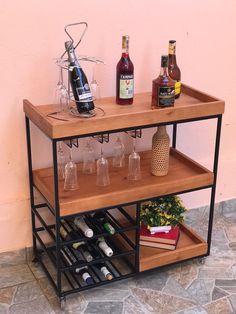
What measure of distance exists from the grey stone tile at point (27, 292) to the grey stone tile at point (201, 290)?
64cm

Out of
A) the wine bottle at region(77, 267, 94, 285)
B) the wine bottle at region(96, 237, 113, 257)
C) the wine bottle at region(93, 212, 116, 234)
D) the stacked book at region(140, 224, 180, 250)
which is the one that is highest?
the wine bottle at region(93, 212, 116, 234)

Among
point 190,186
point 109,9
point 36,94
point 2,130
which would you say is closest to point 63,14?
point 109,9

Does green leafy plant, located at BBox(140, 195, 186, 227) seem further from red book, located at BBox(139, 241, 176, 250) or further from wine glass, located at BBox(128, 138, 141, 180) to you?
wine glass, located at BBox(128, 138, 141, 180)

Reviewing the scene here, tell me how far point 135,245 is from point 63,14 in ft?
3.25

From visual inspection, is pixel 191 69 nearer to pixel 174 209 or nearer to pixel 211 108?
pixel 211 108

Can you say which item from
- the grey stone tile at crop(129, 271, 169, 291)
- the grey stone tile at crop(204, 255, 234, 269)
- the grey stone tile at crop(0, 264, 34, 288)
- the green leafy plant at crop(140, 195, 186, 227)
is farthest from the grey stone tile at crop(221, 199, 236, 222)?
the grey stone tile at crop(0, 264, 34, 288)

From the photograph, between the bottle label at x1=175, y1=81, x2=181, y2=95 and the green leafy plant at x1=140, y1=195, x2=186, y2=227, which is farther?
the green leafy plant at x1=140, y1=195, x2=186, y2=227

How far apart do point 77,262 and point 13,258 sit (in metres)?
0.39

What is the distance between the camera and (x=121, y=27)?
7.17 feet

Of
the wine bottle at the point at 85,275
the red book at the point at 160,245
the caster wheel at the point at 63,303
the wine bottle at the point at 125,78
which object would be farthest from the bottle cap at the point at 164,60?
the caster wheel at the point at 63,303

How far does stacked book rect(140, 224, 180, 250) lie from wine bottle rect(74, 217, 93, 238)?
0.32 m

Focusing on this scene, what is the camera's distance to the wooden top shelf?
179 centimetres

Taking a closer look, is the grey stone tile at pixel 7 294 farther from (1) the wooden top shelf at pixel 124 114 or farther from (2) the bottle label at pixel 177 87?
(2) the bottle label at pixel 177 87

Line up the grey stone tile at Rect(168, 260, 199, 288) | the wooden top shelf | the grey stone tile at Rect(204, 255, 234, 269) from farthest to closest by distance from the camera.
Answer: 1. the grey stone tile at Rect(204, 255, 234, 269)
2. the grey stone tile at Rect(168, 260, 199, 288)
3. the wooden top shelf
